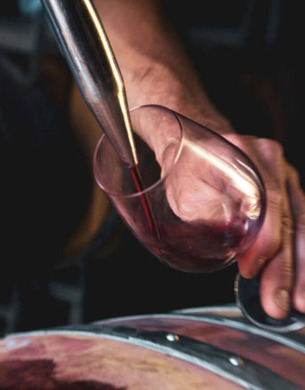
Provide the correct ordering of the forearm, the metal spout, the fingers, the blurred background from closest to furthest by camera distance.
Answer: the metal spout → the fingers → the forearm → the blurred background

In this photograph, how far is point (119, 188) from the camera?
0.50 metres

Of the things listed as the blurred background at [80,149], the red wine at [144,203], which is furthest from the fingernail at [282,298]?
the blurred background at [80,149]

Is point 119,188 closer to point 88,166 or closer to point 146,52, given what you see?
point 146,52

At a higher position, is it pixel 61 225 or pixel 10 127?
pixel 10 127

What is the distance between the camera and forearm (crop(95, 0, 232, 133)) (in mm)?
691

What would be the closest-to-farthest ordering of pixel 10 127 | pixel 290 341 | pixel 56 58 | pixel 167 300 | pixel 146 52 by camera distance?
1. pixel 290 341
2. pixel 146 52
3. pixel 10 127
4. pixel 56 58
5. pixel 167 300

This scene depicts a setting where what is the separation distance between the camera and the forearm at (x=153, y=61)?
691mm

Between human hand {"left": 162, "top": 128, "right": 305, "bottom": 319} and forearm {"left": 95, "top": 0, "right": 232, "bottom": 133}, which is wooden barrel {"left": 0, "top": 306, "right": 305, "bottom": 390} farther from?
forearm {"left": 95, "top": 0, "right": 232, "bottom": 133}

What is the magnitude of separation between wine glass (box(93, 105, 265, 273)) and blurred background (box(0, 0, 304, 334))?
663 millimetres

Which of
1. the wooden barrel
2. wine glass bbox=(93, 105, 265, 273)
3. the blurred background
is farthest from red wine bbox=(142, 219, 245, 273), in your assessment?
the blurred background

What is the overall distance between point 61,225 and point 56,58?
477 millimetres

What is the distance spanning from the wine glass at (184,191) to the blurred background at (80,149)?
2.17 feet

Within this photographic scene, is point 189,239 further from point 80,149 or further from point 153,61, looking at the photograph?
point 80,149

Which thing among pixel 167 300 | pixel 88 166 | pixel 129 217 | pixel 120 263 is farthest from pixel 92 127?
pixel 129 217
